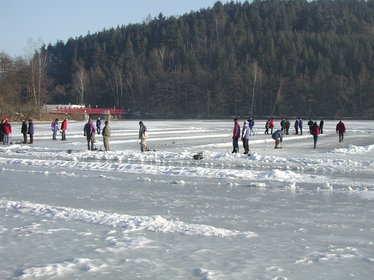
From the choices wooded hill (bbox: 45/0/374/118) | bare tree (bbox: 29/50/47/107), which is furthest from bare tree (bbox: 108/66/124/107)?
bare tree (bbox: 29/50/47/107)

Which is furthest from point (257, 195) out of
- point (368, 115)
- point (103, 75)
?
point (103, 75)

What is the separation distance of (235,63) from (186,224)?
116 metres

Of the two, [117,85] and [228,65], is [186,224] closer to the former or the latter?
[228,65]

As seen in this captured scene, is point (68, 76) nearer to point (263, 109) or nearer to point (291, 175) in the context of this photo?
point (263, 109)

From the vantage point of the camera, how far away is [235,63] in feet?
399

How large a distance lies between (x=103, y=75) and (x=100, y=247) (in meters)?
134

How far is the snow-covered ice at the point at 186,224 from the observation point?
5.54 m

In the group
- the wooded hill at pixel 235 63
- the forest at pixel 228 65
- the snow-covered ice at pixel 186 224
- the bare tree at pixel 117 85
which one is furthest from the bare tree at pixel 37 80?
the snow-covered ice at pixel 186 224

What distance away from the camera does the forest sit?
10381 centimetres

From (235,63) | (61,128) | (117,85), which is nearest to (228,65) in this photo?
(235,63)

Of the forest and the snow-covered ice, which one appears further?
the forest

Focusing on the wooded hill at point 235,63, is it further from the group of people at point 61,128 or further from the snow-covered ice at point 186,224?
the snow-covered ice at point 186,224

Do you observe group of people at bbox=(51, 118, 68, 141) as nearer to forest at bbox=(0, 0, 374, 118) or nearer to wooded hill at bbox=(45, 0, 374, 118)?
forest at bbox=(0, 0, 374, 118)

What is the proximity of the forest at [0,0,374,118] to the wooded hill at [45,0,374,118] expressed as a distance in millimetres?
251
